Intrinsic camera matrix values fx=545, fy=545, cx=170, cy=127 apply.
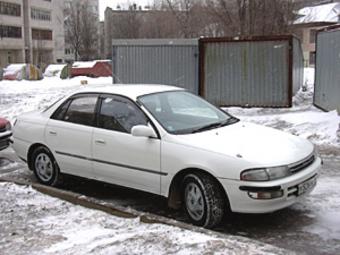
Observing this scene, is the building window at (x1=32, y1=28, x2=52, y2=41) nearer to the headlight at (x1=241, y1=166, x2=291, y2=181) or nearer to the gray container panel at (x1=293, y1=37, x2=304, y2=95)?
the gray container panel at (x1=293, y1=37, x2=304, y2=95)

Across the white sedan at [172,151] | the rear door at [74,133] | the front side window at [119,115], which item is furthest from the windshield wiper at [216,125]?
the rear door at [74,133]

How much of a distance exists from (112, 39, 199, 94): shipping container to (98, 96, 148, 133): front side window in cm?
900

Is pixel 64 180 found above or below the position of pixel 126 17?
below

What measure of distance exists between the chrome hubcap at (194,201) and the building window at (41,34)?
86.7 meters

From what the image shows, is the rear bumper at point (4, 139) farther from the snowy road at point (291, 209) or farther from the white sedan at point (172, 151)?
the white sedan at point (172, 151)

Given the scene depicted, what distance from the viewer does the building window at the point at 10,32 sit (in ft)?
256

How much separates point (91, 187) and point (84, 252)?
3.23 m

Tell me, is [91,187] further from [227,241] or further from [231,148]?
[227,241]

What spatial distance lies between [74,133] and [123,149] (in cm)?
105

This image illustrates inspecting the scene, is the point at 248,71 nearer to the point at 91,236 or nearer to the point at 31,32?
the point at 91,236

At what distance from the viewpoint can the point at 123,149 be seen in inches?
260

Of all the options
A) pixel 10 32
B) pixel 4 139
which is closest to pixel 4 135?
pixel 4 139

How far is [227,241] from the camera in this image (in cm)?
491

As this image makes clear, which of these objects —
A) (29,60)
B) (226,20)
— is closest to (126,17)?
Result: (29,60)
